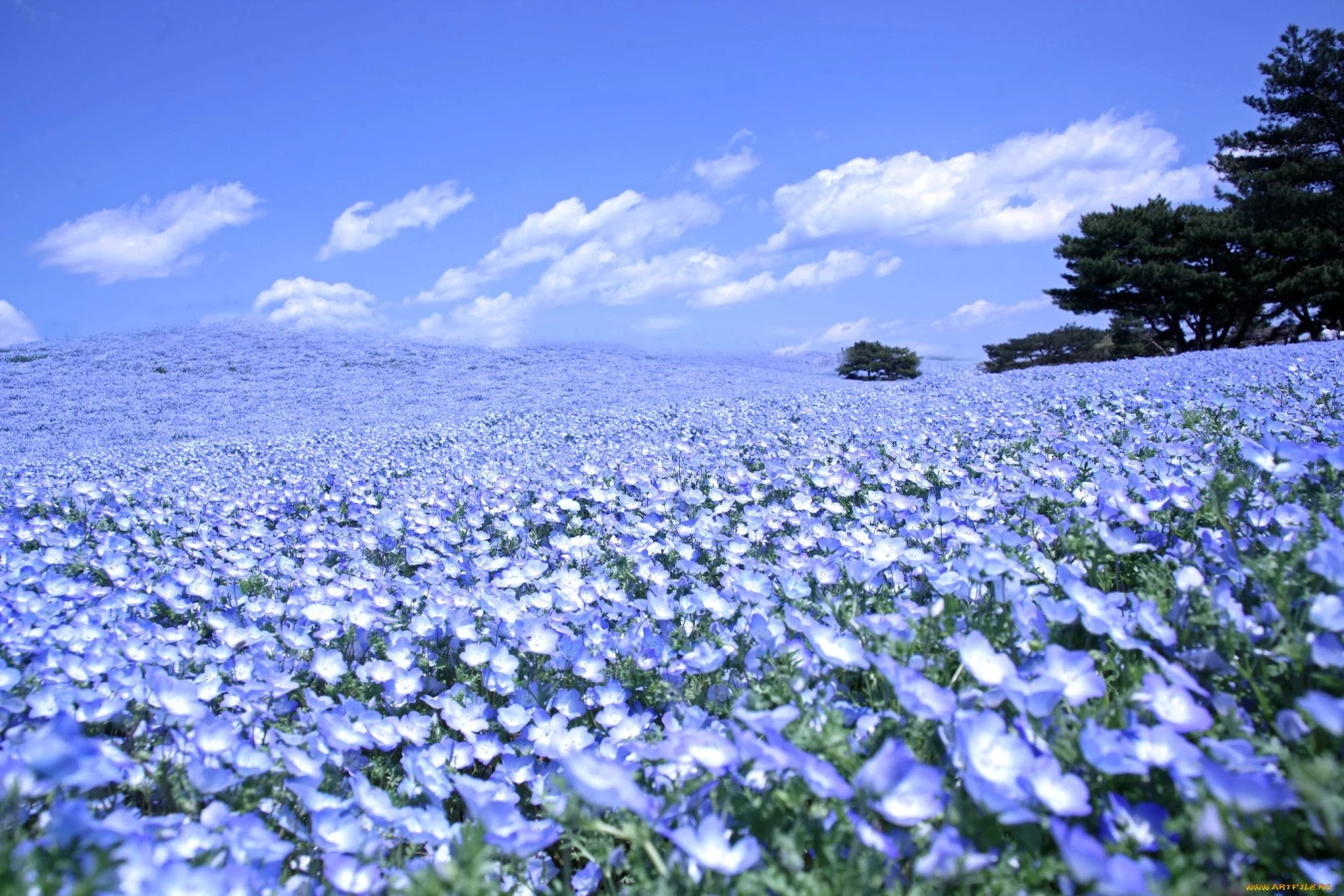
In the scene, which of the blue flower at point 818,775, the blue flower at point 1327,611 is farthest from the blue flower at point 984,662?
the blue flower at point 1327,611

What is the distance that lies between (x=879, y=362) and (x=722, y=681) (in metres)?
Answer: 29.7

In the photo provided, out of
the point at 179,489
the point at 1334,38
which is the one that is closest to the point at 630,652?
the point at 179,489

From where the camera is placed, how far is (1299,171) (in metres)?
22.6

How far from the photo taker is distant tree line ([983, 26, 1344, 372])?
23.0 metres

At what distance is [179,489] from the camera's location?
20.5ft

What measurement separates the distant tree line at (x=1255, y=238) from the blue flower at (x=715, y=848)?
28.2 metres

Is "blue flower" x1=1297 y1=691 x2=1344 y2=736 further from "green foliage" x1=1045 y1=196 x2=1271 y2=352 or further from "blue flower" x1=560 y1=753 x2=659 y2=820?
"green foliage" x1=1045 y1=196 x2=1271 y2=352

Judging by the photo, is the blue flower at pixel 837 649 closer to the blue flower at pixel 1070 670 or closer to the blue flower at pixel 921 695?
the blue flower at pixel 921 695

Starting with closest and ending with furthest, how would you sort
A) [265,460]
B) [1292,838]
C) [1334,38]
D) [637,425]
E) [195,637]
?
1. [1292,838]
2. [195,637]
3. [265,460]
4. [637,425]
5. [1334,38]

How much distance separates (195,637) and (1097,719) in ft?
9.21

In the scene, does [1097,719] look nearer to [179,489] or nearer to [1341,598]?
[1341,598]

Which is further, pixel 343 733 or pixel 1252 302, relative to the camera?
pixel 1252 302

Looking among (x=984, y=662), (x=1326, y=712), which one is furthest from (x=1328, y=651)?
(x=984, y=662)

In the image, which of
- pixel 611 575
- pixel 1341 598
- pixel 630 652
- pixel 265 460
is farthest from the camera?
pixel 265 460
